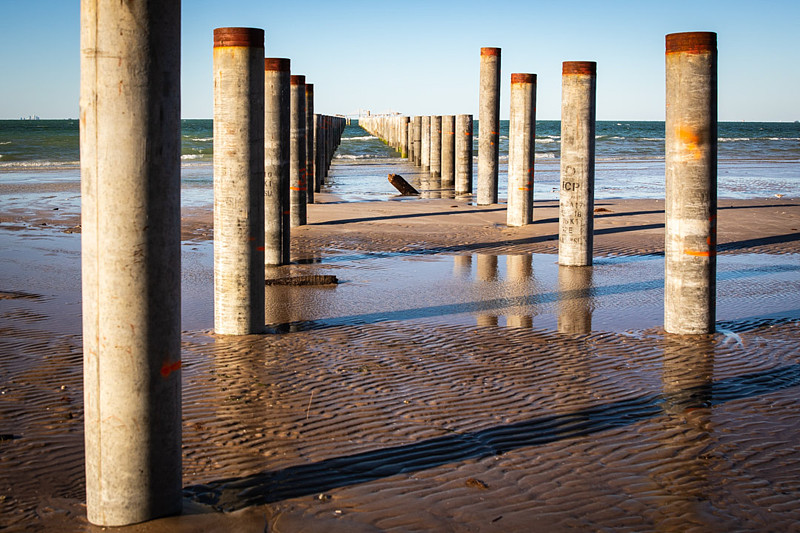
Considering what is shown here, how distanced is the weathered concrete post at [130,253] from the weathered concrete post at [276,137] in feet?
21.9

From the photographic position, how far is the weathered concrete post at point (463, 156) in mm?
24125

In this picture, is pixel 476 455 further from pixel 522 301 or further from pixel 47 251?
pixel 47 251

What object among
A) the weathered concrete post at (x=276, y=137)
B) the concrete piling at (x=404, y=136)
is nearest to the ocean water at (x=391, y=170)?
the concrete piling at (x=404, y=136)

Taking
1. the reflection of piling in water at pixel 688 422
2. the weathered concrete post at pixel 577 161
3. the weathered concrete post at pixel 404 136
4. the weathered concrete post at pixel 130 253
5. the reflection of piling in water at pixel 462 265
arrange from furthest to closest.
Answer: the weathered concrete post at pixel 404 136, the weathered concrete post at pixel 577 161, the reflection of piling in water at pixel 462 265, the reflection of piling in water at pixel 688 422, the weathered concrete post at pixel 130 253

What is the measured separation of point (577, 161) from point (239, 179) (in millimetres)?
5559

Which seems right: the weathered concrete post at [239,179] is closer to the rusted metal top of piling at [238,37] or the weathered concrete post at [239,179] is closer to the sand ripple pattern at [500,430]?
the rusted metal top of piling at [238,37]

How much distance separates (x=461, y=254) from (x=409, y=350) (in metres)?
6.06

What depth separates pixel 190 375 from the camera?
686 centimetres

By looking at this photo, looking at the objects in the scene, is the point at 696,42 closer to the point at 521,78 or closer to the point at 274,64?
the point at 274,64

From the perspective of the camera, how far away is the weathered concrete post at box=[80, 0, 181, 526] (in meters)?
3.90

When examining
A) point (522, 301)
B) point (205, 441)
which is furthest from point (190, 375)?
point (522, 301)

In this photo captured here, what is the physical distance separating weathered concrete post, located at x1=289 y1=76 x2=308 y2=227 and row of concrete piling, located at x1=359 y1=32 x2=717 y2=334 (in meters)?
3.77

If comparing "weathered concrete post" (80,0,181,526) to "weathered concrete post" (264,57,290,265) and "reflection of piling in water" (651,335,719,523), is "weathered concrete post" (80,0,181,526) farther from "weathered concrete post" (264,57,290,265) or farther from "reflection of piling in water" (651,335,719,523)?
"weathered concrete post" (264,57,290,265)

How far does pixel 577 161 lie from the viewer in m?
12.2
